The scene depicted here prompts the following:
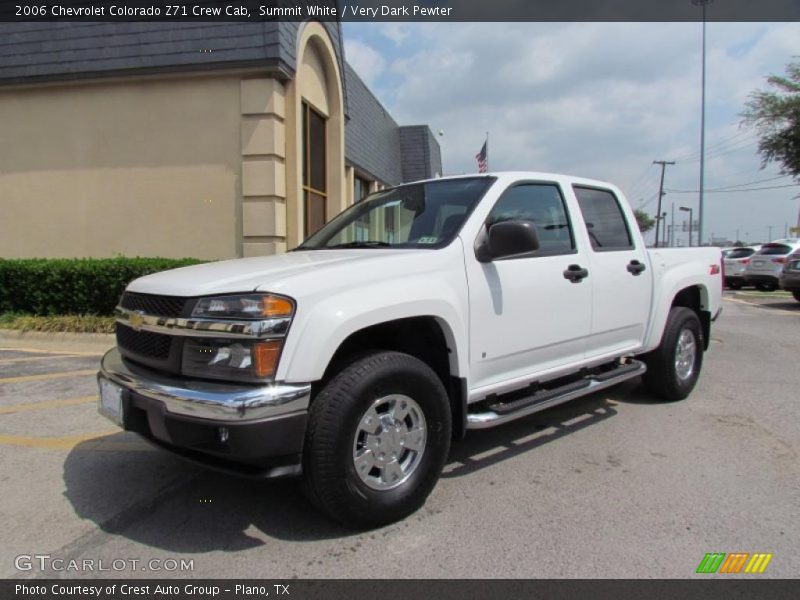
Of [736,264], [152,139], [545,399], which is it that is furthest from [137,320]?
[736,264]

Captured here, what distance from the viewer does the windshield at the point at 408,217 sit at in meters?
3.52

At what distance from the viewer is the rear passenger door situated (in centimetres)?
420

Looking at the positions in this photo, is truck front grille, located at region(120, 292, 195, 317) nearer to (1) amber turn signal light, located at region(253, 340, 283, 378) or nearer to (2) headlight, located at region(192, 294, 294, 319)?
(2) headlight, located at region(192, 294, 294, 319)

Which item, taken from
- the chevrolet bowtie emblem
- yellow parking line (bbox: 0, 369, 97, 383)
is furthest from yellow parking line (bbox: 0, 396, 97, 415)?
the chevrolet bowtie emblem

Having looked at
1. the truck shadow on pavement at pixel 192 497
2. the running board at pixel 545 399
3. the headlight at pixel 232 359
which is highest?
the headlight at pixel 232 359

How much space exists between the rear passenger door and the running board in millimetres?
165

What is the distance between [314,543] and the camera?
9.05 ft

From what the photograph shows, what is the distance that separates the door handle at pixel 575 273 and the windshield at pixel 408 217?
2.70ft

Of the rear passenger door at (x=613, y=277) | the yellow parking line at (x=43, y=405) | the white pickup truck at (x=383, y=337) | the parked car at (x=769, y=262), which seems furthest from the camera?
the parked car at (x=769, y=262)

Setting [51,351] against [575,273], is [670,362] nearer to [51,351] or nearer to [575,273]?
[575,273]

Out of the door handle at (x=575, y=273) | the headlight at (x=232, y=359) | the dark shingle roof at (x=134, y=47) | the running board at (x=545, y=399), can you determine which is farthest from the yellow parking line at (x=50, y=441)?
the dark shingle roof at (x=134, y=47)

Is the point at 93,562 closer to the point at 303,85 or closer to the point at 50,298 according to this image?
the point at 50,298

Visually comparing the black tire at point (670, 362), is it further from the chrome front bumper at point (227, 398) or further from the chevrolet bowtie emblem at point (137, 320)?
the chevrolet bowtie emblem at point (137, 320)

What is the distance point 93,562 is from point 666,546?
272 centimetres
